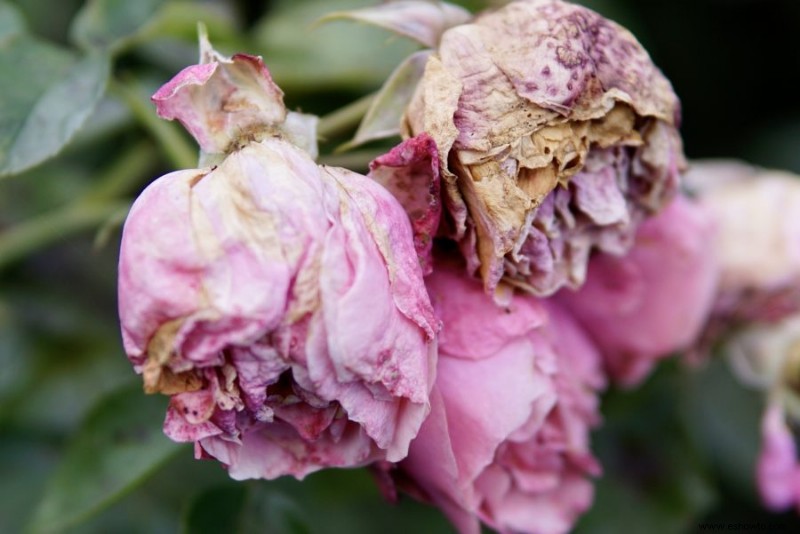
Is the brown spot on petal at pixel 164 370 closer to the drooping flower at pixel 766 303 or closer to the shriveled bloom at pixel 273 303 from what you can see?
the shriveled bloom at pixel 273 303

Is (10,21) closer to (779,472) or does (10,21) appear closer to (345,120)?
(345,120)

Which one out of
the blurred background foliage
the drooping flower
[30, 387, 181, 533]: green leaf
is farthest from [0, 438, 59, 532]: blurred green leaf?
the drooping flower

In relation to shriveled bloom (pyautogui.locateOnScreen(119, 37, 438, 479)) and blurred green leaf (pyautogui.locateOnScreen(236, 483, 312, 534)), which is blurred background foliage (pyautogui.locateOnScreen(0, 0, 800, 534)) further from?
shriveled bloom (pyautogui.locateOnScreen(119, 37, 438, 479))

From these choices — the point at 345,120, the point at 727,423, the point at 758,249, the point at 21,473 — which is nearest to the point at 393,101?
the point at 345,120

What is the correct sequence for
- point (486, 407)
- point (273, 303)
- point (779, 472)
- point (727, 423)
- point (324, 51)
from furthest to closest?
1. point (727, 423)
2. point (324, 51)
3. point (779, 472)
4. point (486, 407)
5. point (273, 303)

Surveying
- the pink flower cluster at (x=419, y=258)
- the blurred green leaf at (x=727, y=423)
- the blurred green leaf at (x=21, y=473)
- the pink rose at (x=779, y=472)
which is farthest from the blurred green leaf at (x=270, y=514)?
the blurred green leaf at (x=727, y=423)

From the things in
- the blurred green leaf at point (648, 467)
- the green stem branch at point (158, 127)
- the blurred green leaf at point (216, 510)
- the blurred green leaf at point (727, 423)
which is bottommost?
the blurred green leaf at point (727, 423)
